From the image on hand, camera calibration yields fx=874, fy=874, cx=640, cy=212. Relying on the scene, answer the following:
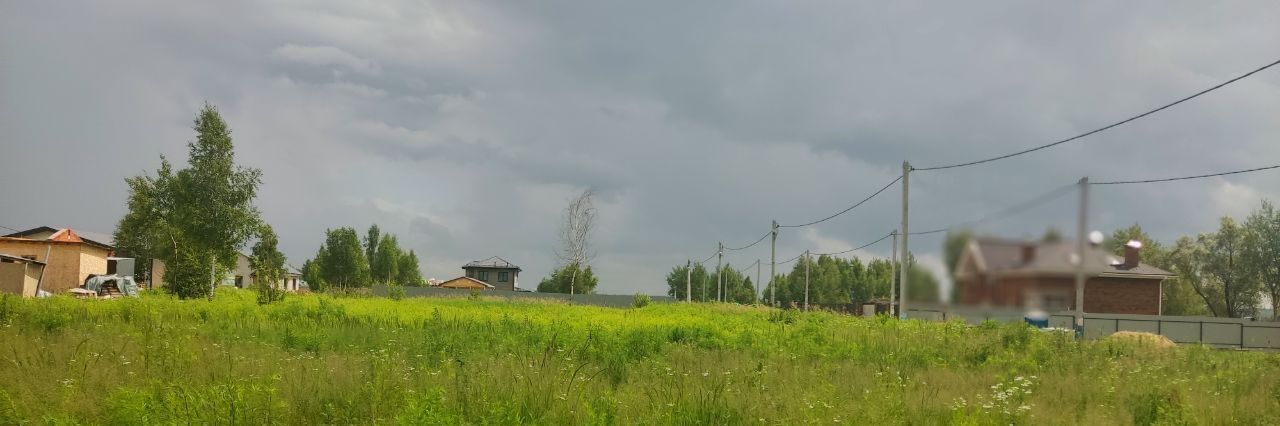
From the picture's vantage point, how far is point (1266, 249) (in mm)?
64188

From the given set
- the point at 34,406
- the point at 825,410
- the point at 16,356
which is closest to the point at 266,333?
the point at 16,356

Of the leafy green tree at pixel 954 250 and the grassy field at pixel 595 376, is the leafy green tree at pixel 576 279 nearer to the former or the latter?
the grassy field at pixel 595 376

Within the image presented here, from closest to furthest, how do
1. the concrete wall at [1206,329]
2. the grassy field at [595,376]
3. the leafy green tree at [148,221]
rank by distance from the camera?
the grassy field at [595,376]
the concrete wall at [1206,329]
the leafy green tree at [148,221]

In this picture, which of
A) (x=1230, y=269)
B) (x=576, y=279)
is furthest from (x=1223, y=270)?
(x=576, y=279)

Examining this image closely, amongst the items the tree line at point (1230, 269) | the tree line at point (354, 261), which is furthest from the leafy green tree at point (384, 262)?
the tree line at point (1230, 269)

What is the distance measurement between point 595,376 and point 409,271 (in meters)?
108

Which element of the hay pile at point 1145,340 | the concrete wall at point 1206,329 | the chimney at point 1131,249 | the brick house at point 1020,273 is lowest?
the concrete wall at point 1206,329

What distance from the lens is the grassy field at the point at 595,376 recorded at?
9758 millimetres

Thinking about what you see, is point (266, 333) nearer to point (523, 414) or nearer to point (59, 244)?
point (523, 414)

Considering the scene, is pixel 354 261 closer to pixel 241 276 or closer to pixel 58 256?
pixel 241 276

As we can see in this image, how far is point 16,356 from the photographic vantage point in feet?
43.8

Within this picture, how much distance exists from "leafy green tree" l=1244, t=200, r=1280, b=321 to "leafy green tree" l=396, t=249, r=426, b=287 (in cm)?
8956

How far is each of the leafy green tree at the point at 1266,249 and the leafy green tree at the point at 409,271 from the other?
89557mm

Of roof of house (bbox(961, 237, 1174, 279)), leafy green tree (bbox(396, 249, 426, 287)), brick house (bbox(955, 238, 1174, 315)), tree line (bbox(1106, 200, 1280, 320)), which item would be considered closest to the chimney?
brick house (bbox(955, 238, 1174, 315))
